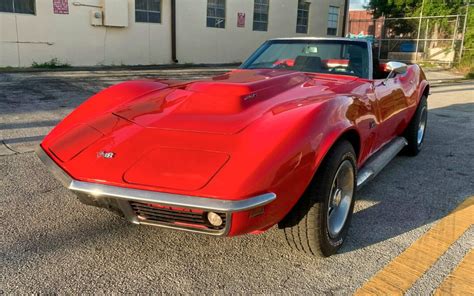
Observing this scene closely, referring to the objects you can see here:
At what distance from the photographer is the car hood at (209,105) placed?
253cm

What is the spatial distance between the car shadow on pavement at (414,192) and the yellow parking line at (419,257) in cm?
12

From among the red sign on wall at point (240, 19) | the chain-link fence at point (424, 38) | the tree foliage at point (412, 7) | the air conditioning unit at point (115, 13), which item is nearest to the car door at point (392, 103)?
the air conditioning unit at point (115, 13)

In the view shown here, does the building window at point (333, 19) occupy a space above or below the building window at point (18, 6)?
above

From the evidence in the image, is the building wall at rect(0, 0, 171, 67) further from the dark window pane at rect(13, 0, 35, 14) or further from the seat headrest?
the seat headrest

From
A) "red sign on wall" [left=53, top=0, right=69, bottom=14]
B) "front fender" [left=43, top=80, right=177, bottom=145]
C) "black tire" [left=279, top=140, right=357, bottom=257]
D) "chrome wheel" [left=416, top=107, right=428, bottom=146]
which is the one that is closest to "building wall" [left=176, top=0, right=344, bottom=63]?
"red sign on wall" [left=53, top=0, right=69, bottom=14]

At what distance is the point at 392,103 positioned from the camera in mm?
3885

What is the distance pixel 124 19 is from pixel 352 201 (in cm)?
1306

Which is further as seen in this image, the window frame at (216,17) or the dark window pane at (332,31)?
the dark window pane at (332,31)

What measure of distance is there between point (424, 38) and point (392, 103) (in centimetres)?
1851

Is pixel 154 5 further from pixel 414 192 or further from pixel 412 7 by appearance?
pixel 412 7

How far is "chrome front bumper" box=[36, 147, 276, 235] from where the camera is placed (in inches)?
78.2

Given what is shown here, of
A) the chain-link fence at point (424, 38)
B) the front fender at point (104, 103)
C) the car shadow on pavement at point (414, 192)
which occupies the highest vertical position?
the chain-link fence at point (424, 38)

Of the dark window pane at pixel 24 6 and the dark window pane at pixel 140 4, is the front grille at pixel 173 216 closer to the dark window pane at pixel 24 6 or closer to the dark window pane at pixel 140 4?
the dark window pane at pixel 24 6

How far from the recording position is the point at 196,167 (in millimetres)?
2158
